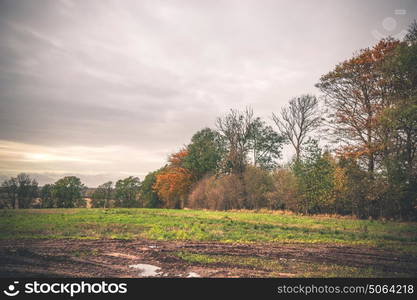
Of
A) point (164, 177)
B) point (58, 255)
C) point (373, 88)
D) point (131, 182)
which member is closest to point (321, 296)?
point (58, 255)

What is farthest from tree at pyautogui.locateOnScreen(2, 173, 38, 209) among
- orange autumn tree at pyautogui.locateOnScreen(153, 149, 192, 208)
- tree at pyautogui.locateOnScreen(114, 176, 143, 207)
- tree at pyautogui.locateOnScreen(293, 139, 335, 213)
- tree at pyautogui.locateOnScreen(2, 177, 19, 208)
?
tree at pyautogui.locateOnScreen(293, 139, 335, 213)

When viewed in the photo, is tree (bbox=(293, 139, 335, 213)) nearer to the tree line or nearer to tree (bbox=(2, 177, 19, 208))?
the tree line

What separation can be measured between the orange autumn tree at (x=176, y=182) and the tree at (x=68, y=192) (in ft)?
110

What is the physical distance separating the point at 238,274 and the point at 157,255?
3138mm

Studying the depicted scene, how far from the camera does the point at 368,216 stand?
67.1ft

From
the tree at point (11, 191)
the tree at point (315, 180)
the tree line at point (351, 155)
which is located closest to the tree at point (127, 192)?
the tree at point (11, 191)

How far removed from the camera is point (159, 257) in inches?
294

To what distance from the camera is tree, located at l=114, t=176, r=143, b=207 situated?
71588 millimetres

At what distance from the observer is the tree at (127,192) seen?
→ 71588 mm

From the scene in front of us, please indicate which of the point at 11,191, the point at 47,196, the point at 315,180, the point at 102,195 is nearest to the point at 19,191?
the point at 11,191

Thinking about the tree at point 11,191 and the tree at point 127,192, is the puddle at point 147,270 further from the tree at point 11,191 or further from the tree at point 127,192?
the tree at point 11,191

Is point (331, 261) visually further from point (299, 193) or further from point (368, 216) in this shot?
point (299, 193)

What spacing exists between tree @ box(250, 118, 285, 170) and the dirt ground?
30.9 m

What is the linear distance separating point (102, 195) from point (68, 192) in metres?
9.89
